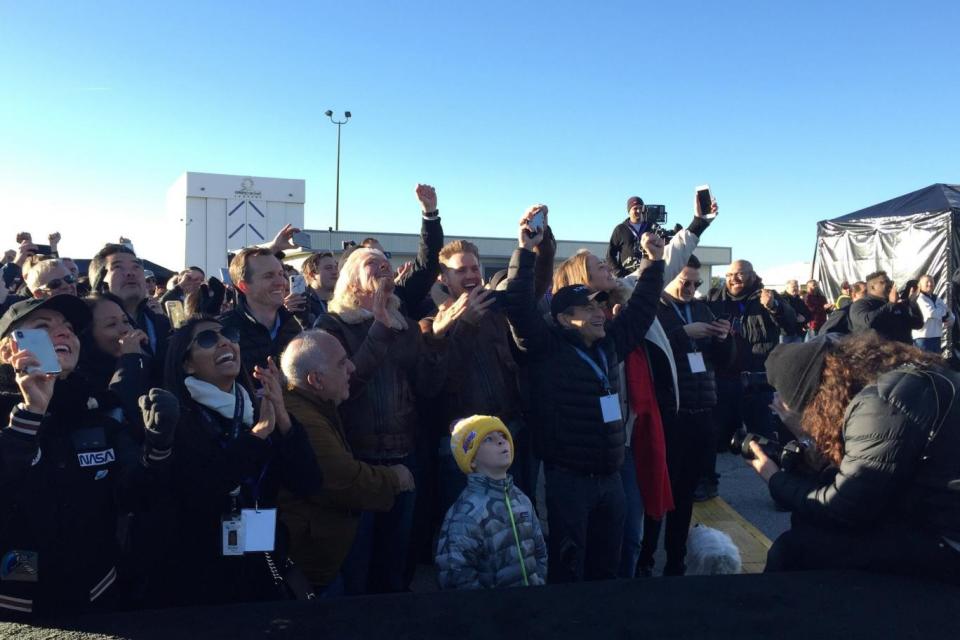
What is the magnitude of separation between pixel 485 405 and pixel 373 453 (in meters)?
0.62

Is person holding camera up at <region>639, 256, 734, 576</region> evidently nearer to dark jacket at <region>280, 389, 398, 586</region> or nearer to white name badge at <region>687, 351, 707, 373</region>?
white name badge at <region>687, 351, 707, 373</region>

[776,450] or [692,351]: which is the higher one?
[692,351]

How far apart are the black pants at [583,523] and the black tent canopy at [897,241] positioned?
10643 mm

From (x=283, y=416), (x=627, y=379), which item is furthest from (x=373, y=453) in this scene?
(x=627, y=379)

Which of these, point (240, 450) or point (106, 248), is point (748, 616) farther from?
point (106, 248)

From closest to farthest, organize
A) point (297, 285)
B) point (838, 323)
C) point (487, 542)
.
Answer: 1. point (487, 542)
2. point (297, 285)
3. point (838, 323)

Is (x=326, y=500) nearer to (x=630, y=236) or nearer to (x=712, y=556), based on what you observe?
(x=712, y=556)

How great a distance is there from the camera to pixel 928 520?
2057 millimetres

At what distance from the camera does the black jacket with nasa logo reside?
2.00 metres

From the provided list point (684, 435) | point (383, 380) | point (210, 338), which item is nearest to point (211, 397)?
point (210, 338)

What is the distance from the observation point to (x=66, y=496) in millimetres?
2121

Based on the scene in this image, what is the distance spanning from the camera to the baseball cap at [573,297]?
3.54m

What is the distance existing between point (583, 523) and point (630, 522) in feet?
1.84

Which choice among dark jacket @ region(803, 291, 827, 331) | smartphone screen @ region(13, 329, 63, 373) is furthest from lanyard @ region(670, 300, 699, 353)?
dark jacket @ region(803, 291, 827, 331)
